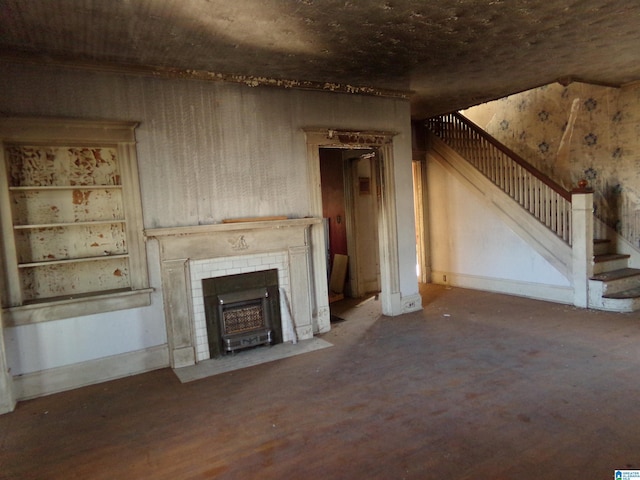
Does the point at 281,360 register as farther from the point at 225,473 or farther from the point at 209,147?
the point at 209,147

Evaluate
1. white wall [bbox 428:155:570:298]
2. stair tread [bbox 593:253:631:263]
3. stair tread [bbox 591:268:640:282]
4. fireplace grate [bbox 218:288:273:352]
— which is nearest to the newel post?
stair tread [bbox 591:268:640:282]

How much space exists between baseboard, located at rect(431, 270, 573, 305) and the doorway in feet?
4.30

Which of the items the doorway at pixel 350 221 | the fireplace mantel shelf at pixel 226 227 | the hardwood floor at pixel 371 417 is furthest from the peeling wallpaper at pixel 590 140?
the fireplace mantel shelf at pixel 226 227

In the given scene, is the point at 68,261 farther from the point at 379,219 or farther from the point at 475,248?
the point at 475,248

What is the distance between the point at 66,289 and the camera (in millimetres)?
3768

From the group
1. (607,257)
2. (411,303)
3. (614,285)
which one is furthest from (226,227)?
(607,257)

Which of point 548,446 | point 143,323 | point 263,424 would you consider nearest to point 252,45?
point 143,323

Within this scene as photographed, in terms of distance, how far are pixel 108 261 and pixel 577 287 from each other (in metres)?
5.65

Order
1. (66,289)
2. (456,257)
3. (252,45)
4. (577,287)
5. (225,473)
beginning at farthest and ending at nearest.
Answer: (456,257) < (577,287) < (66,289) < (252,45) < (225,473)

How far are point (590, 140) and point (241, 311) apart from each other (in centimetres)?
577

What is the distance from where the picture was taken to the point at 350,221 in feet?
22.8

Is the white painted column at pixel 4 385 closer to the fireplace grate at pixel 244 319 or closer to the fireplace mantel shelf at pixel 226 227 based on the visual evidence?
the fireplace mantel shelf at pixel 226 227

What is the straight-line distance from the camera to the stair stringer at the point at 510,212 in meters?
5.61

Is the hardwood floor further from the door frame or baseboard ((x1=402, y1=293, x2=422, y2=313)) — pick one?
baseboard ((x1=402, y1=293, x2=422, y2=313))
